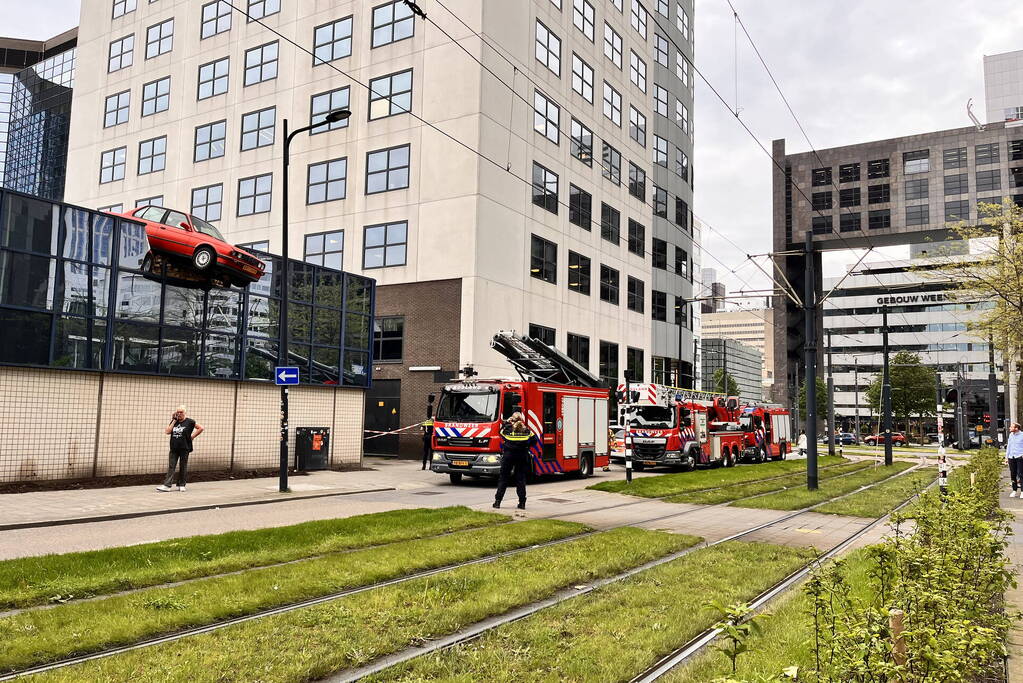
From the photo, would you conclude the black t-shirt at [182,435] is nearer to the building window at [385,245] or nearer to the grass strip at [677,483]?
the grass strip at [677,483]

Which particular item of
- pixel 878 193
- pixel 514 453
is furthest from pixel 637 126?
pixel 878 193

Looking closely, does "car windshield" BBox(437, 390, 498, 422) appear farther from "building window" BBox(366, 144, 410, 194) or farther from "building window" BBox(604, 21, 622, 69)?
"building window" BBox(604, 21, 622, 69)

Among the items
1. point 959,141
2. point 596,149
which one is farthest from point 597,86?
point 959,141

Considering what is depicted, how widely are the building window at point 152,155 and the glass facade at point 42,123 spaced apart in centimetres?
3074

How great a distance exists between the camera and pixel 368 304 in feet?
86.4

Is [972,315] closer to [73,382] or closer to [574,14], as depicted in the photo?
[574,14]

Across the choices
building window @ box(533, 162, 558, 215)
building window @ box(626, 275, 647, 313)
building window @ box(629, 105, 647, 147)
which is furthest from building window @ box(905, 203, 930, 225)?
building window @ box(533, 162, 558, 215)

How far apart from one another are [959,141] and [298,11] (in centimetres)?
8620

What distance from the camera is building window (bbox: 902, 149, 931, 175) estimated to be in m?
93.7

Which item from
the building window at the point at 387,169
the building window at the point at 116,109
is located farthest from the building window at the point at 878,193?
the building window at the point at 116,109

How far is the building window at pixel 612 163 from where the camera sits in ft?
138

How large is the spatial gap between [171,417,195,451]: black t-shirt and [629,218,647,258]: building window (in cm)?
3222

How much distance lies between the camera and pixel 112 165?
43.2 meters

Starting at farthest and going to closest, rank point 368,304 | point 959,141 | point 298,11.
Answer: point 959,141 → point 298,11 → point 368,304
